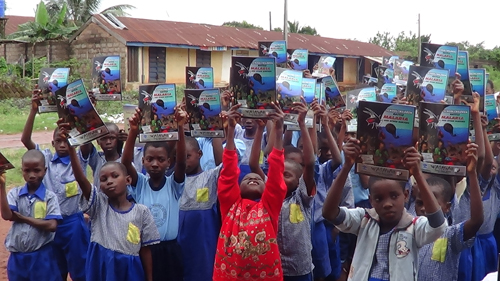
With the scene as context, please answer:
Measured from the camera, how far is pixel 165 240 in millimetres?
3998

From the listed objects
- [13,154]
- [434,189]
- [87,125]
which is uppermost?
[87,125]

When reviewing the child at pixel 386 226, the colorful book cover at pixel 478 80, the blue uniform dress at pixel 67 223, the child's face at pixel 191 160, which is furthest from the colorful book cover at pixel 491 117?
the blue uniform dress at pixel 67 223

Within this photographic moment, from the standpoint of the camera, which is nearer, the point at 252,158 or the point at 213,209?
the point at 252,158

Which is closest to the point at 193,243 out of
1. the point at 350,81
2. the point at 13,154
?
the point at 13,154

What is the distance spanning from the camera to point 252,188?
11.4 feet

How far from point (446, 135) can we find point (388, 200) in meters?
0.63

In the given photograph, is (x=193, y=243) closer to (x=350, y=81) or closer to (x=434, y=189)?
(x=434, y=189)

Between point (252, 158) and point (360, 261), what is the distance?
1136 millimetres

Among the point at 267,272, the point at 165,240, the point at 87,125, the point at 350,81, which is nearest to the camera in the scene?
the point at 267,272

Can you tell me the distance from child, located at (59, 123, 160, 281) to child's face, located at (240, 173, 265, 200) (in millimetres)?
674

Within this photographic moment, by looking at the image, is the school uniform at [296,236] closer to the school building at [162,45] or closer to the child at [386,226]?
the child at [386,226]

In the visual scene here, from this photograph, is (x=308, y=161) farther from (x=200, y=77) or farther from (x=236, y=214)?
(x=200, y=77)

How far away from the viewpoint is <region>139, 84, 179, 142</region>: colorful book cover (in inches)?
157

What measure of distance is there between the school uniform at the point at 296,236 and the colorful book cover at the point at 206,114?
2.45 feet
